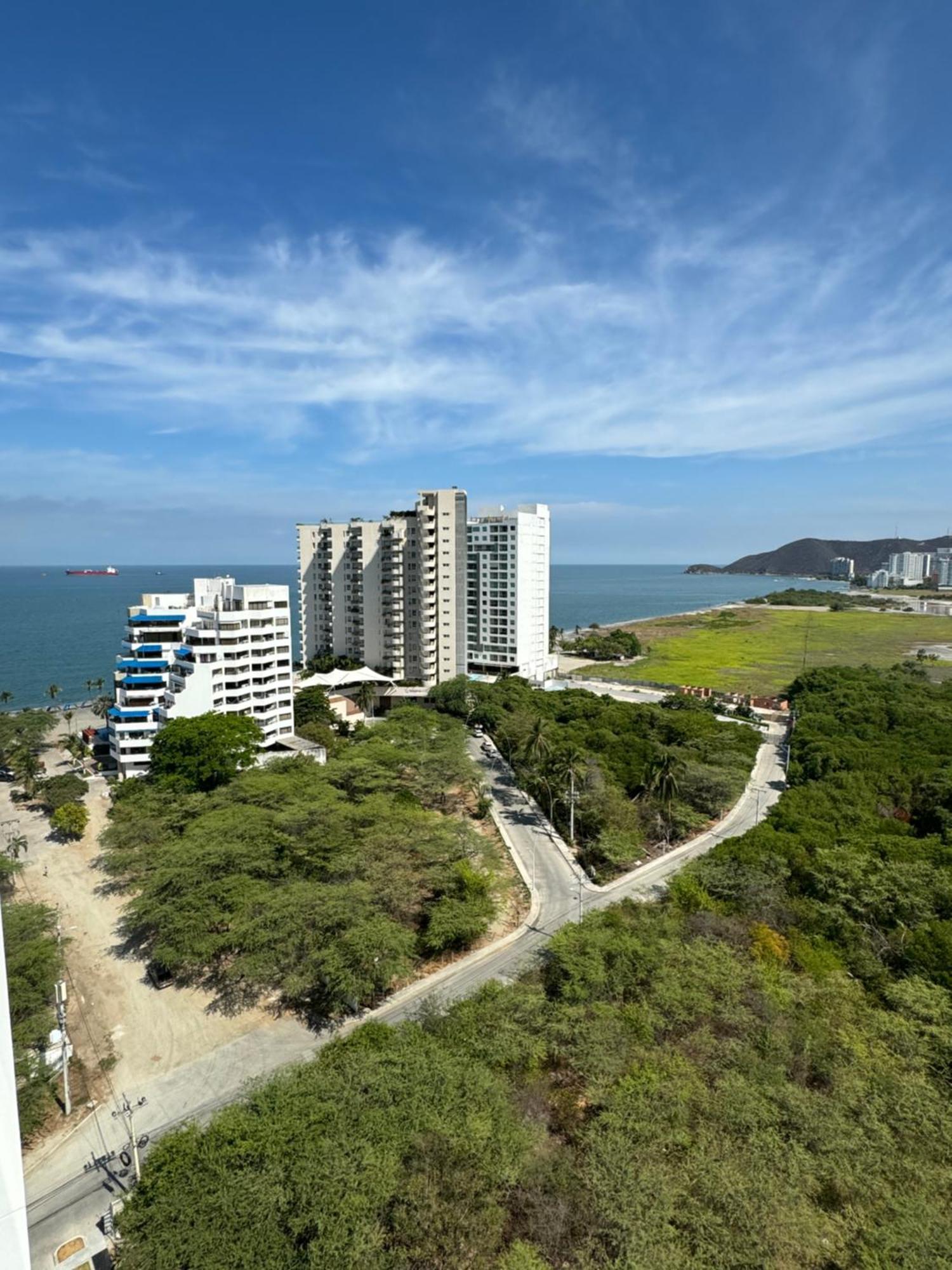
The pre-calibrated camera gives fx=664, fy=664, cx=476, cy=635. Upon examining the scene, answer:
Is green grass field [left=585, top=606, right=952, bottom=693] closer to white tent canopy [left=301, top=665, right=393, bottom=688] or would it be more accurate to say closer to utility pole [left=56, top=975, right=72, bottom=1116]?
white tent canopy [left=301, top=665, right=393, bottom=688]

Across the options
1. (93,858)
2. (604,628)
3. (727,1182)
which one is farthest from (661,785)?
(604,628)

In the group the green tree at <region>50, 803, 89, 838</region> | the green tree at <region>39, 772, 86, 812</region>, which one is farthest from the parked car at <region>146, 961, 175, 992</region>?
the green tree at <region>39, 772, 86, 812</region>

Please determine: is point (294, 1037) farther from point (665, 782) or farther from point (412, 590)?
point (412, 590)

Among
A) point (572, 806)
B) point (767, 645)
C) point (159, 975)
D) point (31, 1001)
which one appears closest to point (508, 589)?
point (572, 806)

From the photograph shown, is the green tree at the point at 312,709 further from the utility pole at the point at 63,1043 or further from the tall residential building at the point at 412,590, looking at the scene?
the utility pole at the point at 63,1043

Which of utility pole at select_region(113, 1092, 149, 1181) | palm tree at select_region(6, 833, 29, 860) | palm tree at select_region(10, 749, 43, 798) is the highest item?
palm tree at select_region(10, 749, 43, 798)

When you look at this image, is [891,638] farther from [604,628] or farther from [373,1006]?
[373,1006]

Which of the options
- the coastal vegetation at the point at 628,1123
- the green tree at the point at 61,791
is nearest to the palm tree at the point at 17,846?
the green tree at the point at 61,791

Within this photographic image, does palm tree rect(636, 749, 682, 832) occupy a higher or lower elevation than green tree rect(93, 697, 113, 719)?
lower
